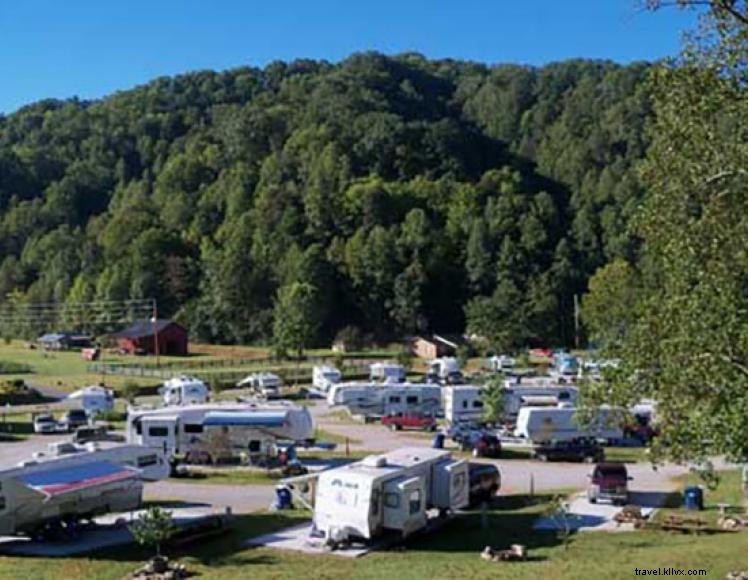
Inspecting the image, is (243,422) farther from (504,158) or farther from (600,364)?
(504,158)

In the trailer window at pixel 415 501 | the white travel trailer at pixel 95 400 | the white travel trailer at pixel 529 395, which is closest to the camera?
the trailer window at pixel 415 501

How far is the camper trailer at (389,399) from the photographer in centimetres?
4534

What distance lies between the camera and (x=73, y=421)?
1716 inches

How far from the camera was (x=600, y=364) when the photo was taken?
1470 cm

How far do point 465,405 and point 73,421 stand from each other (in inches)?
677

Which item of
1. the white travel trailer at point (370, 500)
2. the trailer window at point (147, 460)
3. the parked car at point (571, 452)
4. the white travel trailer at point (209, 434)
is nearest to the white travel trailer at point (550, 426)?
the parked car at point (571, 452)

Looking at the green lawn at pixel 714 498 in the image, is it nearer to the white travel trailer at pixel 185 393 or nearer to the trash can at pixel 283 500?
the trash can at pixel 283 500

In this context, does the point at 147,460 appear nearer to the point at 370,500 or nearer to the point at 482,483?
the point at 370,500

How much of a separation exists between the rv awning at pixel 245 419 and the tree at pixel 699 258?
69.4 feet

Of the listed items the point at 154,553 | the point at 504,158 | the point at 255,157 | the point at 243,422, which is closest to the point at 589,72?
the point at 504,158

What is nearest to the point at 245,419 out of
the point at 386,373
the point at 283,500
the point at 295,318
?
the point at 283,500

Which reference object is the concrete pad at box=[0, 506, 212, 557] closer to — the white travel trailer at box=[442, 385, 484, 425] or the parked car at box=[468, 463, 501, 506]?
the parked car at box=[468, 463, 501, 506]

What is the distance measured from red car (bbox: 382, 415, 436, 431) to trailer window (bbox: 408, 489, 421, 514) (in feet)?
69.0

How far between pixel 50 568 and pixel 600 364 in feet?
38.4
